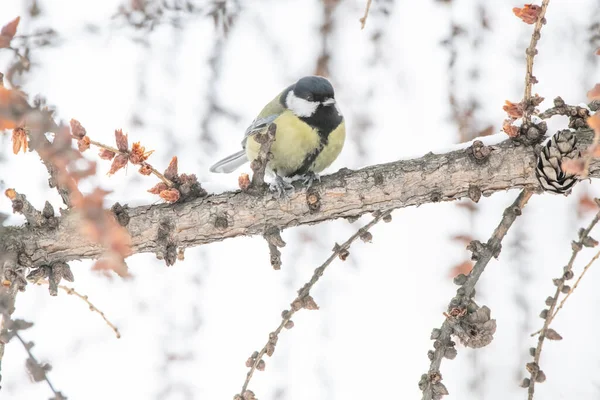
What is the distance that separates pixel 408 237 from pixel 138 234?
86.7 inches

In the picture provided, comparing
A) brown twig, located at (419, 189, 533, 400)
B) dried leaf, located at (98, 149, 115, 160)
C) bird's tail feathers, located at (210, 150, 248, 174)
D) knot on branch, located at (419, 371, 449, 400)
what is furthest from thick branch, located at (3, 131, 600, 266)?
bird's tail feathers, located at (210, 150, 248, 174)

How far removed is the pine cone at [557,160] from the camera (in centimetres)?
139

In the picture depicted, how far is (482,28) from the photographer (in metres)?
2.04

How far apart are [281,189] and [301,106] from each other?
23.6 inches

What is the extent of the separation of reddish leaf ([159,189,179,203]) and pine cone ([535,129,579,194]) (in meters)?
0.94

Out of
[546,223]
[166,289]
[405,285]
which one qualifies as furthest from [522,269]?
[405,285]

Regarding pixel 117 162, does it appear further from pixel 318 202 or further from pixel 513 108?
pixel 513 108

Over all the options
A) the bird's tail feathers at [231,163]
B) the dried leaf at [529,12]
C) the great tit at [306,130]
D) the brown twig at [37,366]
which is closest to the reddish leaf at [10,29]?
the brown twig at [37,366]

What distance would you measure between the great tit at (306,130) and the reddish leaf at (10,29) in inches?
53.9

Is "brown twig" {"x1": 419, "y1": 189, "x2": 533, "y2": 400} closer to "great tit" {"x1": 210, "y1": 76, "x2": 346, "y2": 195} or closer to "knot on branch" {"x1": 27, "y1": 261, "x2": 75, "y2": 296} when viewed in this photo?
"great tit" {"x1": 210, "y1": 76, "x2": 346, "y2": 195}

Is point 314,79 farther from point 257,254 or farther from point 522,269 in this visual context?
point 257,254

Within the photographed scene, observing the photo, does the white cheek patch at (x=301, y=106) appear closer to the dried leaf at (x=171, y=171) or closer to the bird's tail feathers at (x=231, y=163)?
the bird's tail feathers at (x=231, y=163)

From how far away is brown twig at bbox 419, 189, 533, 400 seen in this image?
1.23 metres

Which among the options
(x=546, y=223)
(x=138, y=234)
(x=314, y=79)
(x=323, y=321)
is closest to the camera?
(x=138, y=234)
